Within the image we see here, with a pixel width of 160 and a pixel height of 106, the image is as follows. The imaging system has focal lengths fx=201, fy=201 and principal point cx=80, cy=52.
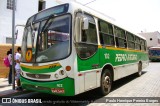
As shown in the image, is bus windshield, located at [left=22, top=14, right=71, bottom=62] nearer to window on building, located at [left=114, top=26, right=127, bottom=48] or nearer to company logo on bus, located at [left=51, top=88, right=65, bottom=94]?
company logo on bus, located at [left=51, top=88, right=65, bottom=94]

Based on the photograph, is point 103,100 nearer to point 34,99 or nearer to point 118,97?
point 118,97

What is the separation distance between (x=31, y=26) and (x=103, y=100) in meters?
3.36

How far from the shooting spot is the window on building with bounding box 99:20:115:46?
7037 mm

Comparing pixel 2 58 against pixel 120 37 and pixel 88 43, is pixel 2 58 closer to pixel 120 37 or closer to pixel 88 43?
pixel 120 37

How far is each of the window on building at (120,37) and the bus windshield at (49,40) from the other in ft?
11.0

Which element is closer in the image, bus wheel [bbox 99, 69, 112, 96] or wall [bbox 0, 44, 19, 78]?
bus wheel [bbox 99, 69, 112, 96]

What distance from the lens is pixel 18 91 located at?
7.44 meters

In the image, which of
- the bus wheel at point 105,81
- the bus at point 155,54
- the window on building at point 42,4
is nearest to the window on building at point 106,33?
the bus wheel at point 105,81

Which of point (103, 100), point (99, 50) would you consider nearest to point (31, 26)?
point (99, 50)

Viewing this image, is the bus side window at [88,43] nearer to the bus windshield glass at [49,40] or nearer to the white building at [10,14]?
the bus windshield glass at [49,40]

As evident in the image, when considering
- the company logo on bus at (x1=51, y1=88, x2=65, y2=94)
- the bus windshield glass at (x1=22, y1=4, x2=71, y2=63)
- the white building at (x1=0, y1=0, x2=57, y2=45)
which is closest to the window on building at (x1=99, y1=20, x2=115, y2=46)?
the bus windshield glass at (x1=22, y1=4, x2=71, y2=63)

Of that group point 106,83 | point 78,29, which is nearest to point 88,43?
point 78,29

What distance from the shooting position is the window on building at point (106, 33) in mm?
7037

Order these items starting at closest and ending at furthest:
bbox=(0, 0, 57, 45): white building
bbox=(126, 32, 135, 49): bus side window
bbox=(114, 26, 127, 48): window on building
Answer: bbox=(114, 26, 127, 48): window on building < bbox=(126, 32, 135, 49): bus side window < bbox=(0, 0, 57, 45): white building
